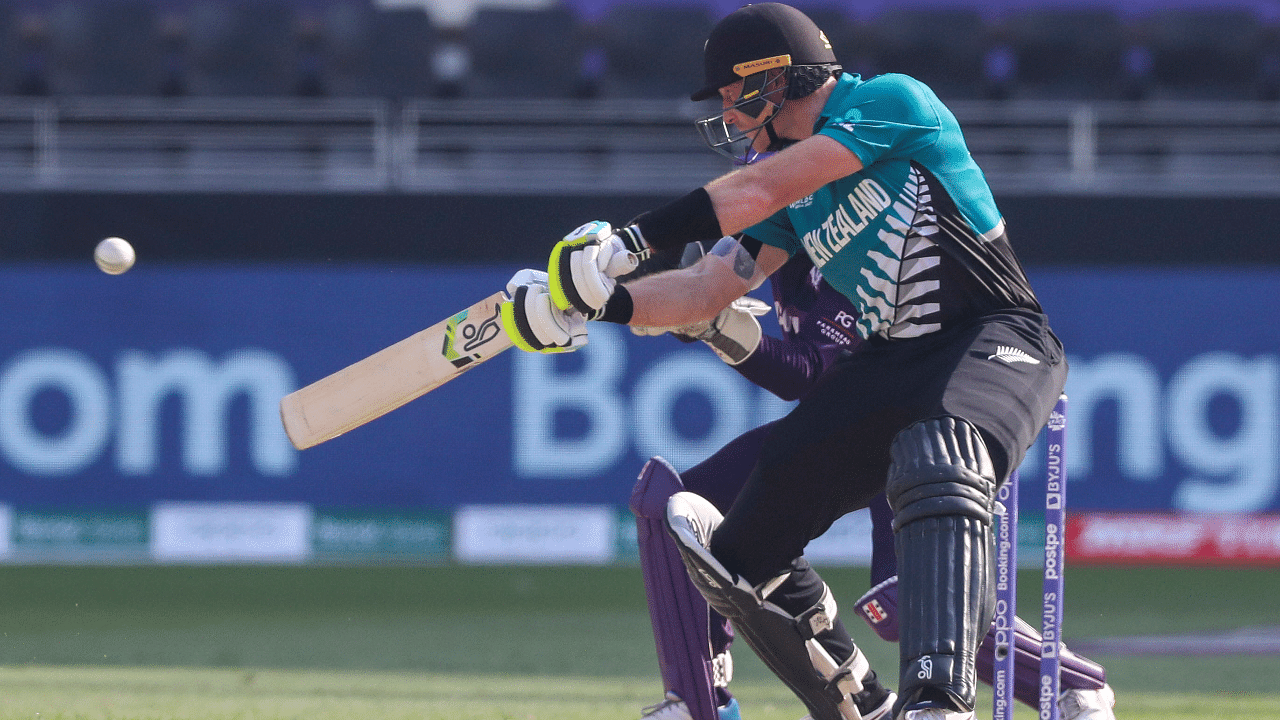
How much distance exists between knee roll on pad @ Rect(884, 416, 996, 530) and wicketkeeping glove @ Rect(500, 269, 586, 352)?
0.82m

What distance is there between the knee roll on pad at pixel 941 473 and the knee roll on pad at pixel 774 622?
0.59 m

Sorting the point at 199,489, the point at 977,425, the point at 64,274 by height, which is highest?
the point at 64,274

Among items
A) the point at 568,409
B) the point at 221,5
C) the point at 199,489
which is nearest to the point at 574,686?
the point at 568,409

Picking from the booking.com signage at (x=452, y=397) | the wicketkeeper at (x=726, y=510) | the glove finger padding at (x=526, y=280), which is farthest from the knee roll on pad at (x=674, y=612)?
the booking.com signage at (x=452, y=397)

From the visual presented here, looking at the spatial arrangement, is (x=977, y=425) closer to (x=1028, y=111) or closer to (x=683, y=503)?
(x=683, y=503)

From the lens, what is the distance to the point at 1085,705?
3482mm

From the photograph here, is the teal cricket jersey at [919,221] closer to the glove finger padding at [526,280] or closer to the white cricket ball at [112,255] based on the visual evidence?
the glove finger padding at [526,280]

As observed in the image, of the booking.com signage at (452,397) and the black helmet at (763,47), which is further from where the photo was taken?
the booking.com signage at (452,397)

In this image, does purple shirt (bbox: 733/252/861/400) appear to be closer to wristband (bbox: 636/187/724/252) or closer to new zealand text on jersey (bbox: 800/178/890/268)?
new zealand text on jersey (bbox: 800/178/890/268)

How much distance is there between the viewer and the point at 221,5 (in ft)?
39.7

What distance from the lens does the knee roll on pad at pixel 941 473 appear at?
2758 millimetres

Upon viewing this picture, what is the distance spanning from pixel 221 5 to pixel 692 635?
32.0 feet

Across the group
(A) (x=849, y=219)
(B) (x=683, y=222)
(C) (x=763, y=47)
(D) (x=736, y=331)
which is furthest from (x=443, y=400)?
(B) (x=683, y=222)

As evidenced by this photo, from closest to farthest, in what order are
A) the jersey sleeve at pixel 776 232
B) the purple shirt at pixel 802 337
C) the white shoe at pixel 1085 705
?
the white shoe at pixel 1085 705
the jersey sleeve at pixel 776 232
the purple shirt at pixel 802 337
